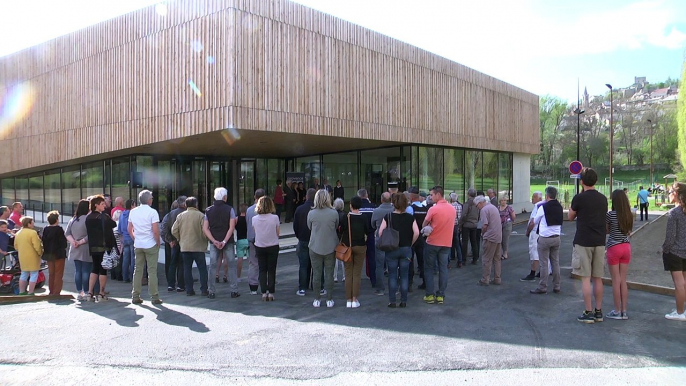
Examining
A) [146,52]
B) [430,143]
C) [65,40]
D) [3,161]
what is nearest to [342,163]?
[430,143]

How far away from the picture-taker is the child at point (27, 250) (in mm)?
7919

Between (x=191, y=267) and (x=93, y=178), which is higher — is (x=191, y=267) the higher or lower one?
the lower one

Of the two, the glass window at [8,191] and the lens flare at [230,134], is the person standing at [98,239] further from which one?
the glass window at [8,191]

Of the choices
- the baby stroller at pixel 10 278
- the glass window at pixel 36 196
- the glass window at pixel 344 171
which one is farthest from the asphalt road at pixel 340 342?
the glass window at pixel 36 196

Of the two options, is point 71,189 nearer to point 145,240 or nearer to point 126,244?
point 126,244

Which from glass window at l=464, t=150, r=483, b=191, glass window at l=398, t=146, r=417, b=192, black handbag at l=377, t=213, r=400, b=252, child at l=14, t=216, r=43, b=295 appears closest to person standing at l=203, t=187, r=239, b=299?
black handbag at l=377, t=213, r=400, b=252

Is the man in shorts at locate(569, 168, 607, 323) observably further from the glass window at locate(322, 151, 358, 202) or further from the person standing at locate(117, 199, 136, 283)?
the glass window at locate(322, 151, 358, 202)

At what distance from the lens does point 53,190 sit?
22500 millimetres

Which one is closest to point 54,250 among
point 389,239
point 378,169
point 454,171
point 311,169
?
point 389,239

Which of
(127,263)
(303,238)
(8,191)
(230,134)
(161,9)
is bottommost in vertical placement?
(127,263)

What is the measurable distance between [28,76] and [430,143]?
17.1 meters

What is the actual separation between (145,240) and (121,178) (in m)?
12.4

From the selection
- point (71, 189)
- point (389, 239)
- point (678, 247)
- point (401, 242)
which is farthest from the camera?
point (71, 189)

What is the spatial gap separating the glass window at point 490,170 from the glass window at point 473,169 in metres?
0.62
